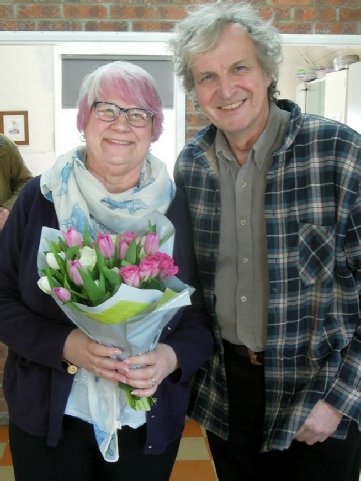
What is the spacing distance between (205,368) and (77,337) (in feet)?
1.76

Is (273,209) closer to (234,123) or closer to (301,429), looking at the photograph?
(234,123)

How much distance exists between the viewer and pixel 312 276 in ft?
5.14

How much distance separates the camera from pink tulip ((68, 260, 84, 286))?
1219 mm

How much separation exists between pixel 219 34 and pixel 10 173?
64.3 inches

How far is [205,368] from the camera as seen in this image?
71.9 inches

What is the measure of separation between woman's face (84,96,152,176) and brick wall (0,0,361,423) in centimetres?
176

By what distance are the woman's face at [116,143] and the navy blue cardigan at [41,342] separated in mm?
202

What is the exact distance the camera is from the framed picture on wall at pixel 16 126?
3.45 m

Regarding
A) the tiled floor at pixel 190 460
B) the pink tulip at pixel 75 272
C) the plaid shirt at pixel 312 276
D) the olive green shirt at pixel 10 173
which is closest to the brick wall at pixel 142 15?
the olive green shirt at pixel 10 173

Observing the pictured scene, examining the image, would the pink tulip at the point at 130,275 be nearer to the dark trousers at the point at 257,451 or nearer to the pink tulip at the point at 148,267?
the pink tulip at the point at 148,267

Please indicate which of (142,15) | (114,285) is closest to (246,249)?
(114,285)

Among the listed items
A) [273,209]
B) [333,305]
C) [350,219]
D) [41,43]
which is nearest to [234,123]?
[273,209]

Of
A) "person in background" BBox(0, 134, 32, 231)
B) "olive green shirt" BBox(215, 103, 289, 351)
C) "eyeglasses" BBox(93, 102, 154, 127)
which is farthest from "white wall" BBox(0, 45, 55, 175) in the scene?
"olive green shirt" BBox(215, 103, 289, 351)

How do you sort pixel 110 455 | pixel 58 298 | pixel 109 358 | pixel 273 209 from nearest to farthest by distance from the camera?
pixel 58 298
pixel 109 358
pixel 110 455
pixel 273 209
